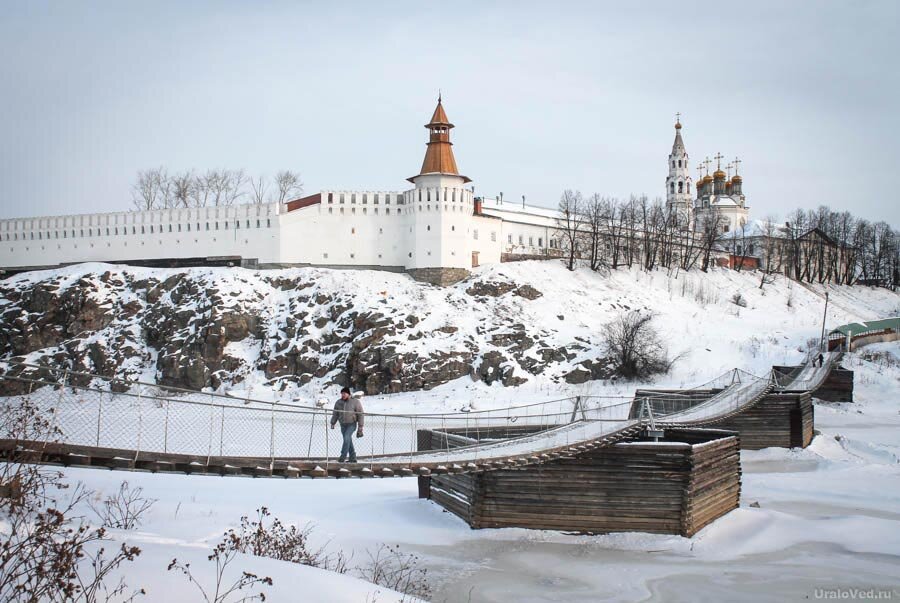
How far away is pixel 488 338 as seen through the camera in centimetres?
4225

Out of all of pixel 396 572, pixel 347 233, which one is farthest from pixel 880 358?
pixel 396 572

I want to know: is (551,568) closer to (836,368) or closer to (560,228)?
(836,368)

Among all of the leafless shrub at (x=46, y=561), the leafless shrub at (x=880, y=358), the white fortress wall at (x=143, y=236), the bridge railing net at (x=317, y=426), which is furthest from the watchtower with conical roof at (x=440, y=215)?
the leafless shrub at (x=46, y=561)

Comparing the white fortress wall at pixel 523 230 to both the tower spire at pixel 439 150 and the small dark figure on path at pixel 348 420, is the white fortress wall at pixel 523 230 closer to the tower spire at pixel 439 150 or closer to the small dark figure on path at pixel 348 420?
the tower spire at pixel 439 150

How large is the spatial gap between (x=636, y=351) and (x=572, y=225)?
2428 centimetres

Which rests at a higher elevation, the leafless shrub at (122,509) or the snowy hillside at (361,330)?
the snowy hillside at (361,330)

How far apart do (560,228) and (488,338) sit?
1823 centimetres

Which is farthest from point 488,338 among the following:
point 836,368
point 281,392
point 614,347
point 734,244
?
point 734,244

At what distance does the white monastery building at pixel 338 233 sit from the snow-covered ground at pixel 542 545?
Answer: 1204 inches

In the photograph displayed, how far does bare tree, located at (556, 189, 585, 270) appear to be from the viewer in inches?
2174

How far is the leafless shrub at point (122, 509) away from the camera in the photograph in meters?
12.5

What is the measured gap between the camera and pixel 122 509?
1452 centimetres

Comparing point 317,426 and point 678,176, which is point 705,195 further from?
point 317,426

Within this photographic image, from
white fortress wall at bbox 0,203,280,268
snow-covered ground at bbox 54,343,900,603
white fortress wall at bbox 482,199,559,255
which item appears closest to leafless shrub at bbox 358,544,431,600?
snow-covered ground at bbox 54,343,900,603
